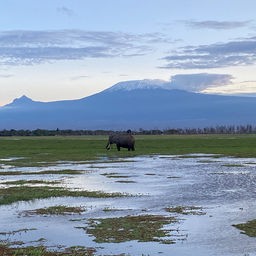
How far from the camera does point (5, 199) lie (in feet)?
64.6

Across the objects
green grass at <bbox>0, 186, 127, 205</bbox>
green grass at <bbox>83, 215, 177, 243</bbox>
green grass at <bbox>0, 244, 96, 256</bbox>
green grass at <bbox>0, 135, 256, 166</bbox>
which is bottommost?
green grass at <bbox>0, 244, 96, 256</bbox>

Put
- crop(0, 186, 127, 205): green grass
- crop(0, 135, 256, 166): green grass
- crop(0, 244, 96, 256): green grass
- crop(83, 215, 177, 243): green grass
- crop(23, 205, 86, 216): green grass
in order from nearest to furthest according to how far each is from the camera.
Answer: crop(0, 244, 96, 256): green grass < crop(83, 215, 177, 243): green grass < crop(23, 205, 86, 216): green grass < crop(0, 186, 127, 205): green grass < crop(0, 135, 256, 166): green grass

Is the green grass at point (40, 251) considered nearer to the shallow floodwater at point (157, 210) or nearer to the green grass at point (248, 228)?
the shallow floodwater at point (157, 210)

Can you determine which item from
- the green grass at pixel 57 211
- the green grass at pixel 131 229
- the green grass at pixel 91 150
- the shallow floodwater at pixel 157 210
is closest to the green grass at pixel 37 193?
the shallow floodwater at pixel 157 210

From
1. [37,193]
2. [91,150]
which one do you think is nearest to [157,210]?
[37,193]

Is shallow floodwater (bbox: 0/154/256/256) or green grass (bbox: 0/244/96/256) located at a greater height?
shallow floodwater (bbox: 0/154/256/256)

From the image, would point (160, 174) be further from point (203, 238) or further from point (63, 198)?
point (203, 238)

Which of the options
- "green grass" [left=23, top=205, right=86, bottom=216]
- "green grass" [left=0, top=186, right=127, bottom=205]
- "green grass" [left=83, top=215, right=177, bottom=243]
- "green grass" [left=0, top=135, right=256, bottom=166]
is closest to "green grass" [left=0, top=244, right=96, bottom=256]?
"green grass" [left=83, top=215, right=177, bottom=243]

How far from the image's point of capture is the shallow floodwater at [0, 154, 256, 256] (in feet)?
41.3

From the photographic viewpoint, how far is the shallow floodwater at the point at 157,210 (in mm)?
12578

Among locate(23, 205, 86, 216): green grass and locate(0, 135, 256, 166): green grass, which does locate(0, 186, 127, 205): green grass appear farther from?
locate(0, 135, 256, 166): green grass

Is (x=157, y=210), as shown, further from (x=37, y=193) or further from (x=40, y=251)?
(x=40, y=251)

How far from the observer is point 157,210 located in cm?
1725

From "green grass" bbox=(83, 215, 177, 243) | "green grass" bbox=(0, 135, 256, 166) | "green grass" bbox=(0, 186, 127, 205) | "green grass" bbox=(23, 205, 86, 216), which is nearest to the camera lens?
"green grass" bbox=(83, 215, 177, 243)
